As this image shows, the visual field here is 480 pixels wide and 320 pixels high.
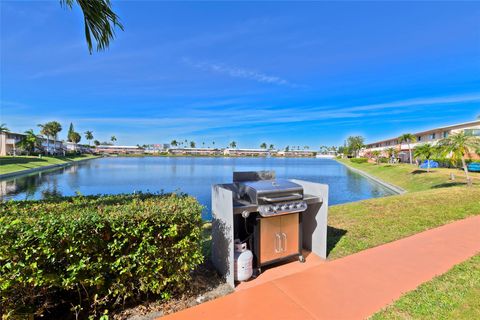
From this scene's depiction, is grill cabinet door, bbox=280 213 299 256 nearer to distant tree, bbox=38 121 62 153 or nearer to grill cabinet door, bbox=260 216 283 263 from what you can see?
grill cabinet door, bbox=260 216 283 263

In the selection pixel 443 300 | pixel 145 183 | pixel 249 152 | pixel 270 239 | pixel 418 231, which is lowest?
pixel 145 183

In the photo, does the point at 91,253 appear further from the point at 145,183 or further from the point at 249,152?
the point at 249,152

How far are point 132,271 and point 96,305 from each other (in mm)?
494

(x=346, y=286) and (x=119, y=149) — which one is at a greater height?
(x=119, y=149)

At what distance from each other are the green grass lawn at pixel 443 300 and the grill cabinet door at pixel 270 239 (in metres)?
1.26

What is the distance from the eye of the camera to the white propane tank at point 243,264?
9.35 ft

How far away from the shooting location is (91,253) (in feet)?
6.38

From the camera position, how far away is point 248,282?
291 cm

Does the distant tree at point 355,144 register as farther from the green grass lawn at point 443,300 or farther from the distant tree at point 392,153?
the green grass lawn at point 443,300

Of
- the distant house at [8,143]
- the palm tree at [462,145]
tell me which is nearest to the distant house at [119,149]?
the distant house at [8,143]

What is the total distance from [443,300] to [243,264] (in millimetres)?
2168

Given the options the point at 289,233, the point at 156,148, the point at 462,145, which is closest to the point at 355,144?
the point at 462,145

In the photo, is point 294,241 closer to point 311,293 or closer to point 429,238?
point 311,293

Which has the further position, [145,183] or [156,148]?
[156,148]
